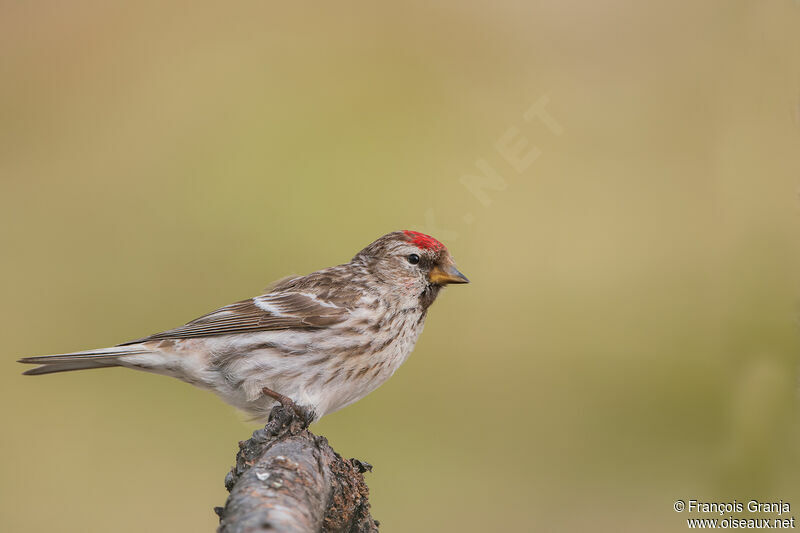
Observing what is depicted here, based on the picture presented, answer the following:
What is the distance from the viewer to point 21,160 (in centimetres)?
538

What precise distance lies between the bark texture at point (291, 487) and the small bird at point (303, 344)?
0.47 meters

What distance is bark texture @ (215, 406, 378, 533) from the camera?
64.2 inches

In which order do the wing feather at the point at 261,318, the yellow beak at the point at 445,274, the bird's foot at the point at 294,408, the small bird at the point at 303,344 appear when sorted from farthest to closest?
Result: the yellow beak at the point at 445,274 < the wing feather at the point at 261,318 < the small bird at the point at 303,344 < the bird's foot at the point at 294,408

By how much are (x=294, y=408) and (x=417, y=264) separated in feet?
3.33

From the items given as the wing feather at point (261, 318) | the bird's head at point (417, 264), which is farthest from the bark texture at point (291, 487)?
the bird's head at point (417, 264)

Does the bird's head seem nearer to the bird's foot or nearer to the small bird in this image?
the small bird

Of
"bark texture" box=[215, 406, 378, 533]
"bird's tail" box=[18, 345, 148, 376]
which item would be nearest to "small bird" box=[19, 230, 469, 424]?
"bird's tail" box=[18, 345, 148, 376]

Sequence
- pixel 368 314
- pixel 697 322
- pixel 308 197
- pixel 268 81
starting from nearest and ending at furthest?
pixel 368 314, pixel 697 322, pixel 308 197, pixel 268 81

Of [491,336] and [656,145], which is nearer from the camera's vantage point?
[491,336]

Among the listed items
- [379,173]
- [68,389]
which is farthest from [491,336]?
[68,389]

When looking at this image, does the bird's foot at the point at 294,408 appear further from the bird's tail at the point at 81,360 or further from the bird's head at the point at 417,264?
the bird's head at the point at 417,264

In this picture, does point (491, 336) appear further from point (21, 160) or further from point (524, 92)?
point (21, 160)

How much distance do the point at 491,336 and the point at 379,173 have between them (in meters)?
1.31

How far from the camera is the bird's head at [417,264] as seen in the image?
3.48 metres
